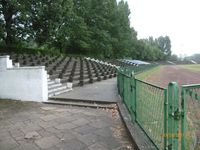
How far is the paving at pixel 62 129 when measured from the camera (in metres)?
4.88

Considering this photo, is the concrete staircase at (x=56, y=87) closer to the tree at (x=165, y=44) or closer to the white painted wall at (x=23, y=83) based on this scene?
the white painted wall at (x=23, y=83)

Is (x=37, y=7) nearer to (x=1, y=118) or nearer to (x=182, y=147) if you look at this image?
(x=1, y=118)

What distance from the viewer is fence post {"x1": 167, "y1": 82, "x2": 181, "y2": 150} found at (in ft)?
10.3

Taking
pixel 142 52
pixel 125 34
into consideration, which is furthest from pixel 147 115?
pixel 142 52

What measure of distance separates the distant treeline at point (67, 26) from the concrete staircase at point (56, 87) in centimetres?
834

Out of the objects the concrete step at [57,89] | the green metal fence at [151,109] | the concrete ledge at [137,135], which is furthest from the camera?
the concrete step at [57,89]

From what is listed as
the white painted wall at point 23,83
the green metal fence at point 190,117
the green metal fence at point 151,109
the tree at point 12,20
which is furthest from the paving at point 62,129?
the tree at point 12,20

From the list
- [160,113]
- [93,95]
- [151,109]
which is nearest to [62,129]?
[151,109]

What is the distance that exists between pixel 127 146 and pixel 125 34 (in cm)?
4037

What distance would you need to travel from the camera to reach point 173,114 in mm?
3152

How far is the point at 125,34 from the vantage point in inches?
1732

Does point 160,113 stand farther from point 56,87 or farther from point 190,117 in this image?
point 56,87

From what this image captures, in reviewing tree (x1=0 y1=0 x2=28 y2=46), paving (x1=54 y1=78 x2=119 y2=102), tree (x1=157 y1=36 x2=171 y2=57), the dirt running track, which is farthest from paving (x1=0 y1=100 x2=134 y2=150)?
tree (x1=157 y1=36 x2=171 y2=57)

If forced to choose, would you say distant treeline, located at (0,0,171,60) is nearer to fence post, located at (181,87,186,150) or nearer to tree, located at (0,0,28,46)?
tree, located at (0,0,28,46)
